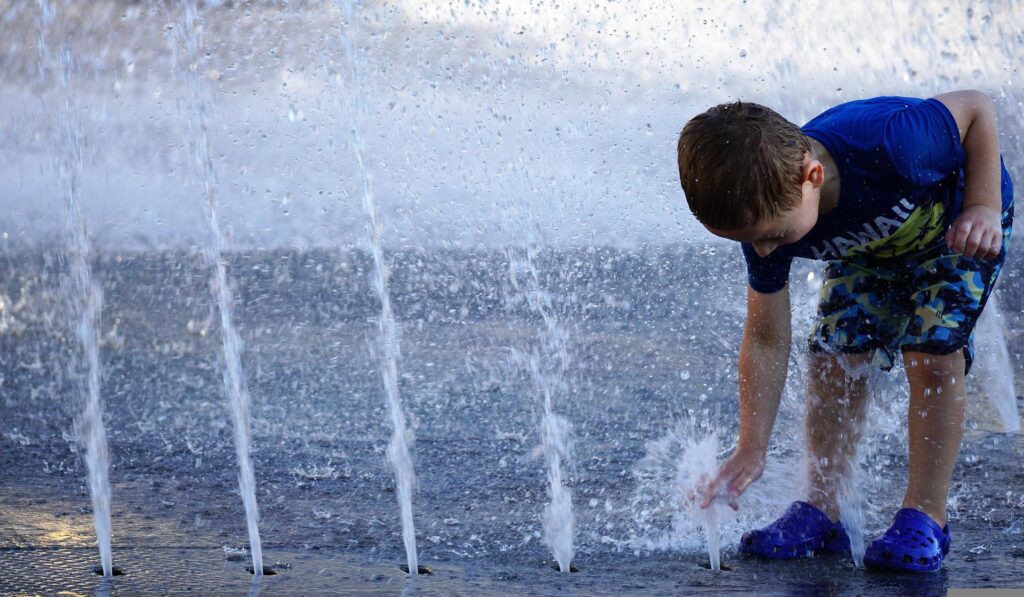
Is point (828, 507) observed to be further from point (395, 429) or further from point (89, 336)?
point (89, 336)

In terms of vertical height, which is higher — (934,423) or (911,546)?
(934,423)

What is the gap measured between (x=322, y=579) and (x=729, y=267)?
551 cm

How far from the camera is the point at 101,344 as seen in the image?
5652mm

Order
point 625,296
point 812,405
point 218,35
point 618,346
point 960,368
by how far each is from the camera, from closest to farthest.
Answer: point 960,368 < point 812,405 < point 618,346 < point 218,35 < point 625,296

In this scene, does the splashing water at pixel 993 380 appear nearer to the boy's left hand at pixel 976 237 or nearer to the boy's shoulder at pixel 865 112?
the boy's shoulder at pixel 865 112

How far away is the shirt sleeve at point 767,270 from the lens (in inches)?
87.4

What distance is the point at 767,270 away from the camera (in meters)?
2.24

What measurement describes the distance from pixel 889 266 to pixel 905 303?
84 mm

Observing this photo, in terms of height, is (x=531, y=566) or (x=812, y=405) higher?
(x=812, y=405)

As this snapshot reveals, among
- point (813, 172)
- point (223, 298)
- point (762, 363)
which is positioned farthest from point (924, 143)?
point (223, 298)

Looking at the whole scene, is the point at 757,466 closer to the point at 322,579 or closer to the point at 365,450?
the point at 322,579

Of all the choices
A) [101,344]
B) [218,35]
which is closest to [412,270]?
[218,35]

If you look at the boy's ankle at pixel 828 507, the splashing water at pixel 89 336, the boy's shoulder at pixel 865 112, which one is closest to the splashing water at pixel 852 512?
the boy's ankle at pixel 828 507

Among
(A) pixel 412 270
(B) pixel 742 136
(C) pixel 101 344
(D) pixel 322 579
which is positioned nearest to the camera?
(B) pixel 742 136
